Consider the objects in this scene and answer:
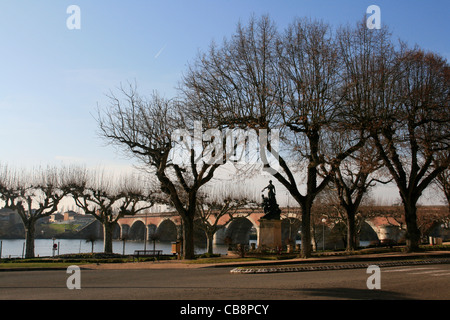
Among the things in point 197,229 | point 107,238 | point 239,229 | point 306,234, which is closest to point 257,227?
point 197,229

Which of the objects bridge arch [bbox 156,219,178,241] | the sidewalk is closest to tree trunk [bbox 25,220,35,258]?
the sidewalk

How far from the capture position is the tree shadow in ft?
33.2

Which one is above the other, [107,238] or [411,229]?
[411,229]

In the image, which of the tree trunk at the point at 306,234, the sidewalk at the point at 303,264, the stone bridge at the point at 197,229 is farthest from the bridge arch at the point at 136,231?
the sidewalk at the point at 303,264

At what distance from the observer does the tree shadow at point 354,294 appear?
10125mm

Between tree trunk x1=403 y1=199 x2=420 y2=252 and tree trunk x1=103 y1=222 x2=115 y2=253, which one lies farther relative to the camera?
tree trunk x1=103 y1=222 x2=115 y2=253

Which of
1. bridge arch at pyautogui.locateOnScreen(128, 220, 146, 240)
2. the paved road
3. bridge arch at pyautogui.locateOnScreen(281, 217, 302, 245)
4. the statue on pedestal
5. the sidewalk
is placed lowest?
bridge arch at pyautogui.locateOnScreen(128, 220, 146, 240)

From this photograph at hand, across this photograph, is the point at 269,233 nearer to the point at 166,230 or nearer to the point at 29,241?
the point at 29,241

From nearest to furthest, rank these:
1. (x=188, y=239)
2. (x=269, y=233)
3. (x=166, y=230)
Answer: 1. (x=188, y=239)
2. (x=269, y=233)
3. (x=166, y=230)

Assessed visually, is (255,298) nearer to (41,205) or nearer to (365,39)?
(365,39)

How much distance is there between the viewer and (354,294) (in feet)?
34.8

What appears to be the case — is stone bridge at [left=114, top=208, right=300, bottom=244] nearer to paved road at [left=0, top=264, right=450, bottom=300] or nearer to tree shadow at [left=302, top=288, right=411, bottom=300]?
paved road at [left=0, top=264, right=450, bottom=300]

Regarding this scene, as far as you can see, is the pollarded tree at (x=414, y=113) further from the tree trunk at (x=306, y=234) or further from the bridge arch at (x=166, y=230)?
the bridge arch at (x=166, y=230)
